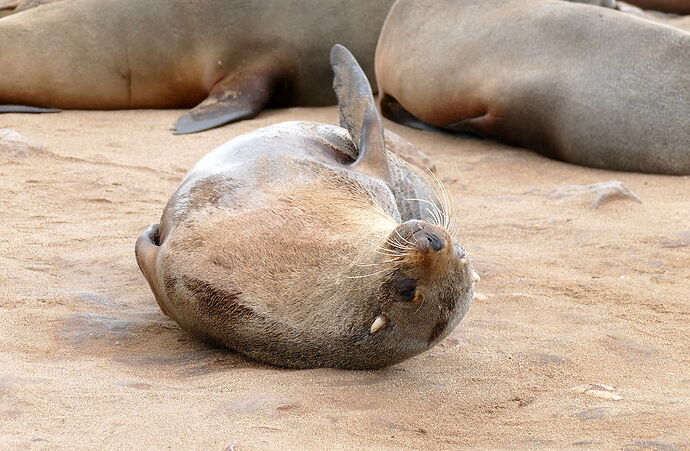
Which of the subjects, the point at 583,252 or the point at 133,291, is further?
the point at 583,252

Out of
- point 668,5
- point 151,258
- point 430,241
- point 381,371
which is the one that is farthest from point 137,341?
point 668,5

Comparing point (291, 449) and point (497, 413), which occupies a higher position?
point (291, 449)

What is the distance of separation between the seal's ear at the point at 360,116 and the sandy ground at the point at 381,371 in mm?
589

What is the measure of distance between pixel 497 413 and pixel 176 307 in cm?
104

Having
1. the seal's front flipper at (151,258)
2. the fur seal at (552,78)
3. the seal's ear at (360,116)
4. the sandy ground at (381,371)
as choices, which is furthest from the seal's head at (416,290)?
the fur seal at (552,78)

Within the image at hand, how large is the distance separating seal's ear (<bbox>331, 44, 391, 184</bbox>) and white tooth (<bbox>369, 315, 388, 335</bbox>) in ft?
3.14

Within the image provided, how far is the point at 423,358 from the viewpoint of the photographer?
3258 mm

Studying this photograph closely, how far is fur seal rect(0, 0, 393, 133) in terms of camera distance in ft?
25.5

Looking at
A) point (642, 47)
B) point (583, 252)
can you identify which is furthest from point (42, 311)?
point (642, 47)

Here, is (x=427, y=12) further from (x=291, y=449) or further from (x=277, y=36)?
(x=291, y=449)

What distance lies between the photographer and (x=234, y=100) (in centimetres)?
748

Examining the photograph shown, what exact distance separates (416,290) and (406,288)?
0.09 ft

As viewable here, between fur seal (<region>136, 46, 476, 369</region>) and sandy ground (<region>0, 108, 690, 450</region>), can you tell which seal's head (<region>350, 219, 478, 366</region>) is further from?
sandy ground (<region>0, 108, 690, 450</region>)

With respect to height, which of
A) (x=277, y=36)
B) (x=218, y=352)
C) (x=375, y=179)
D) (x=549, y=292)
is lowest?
(x=277, y=36)
